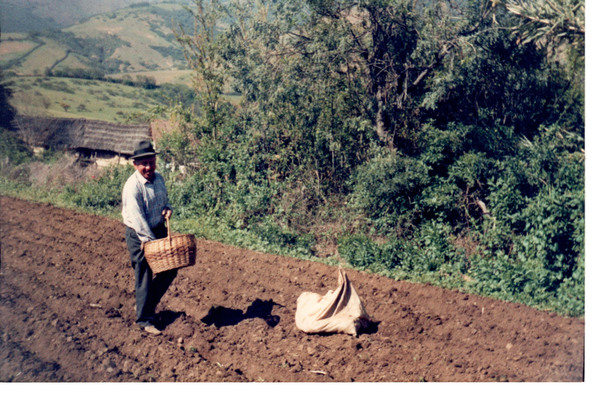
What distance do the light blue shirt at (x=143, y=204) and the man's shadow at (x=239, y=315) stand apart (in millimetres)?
1457

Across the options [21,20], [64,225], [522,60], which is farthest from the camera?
[21,20]

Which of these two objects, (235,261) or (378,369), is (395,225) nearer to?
(235,261)

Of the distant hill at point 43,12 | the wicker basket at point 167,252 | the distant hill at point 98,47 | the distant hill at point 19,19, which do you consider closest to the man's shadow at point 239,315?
the wicker basket at point 167,252

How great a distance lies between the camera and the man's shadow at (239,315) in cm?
562

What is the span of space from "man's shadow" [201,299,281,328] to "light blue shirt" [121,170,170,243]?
146cm

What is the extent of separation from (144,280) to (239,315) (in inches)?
54.5

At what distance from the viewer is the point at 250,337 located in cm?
514

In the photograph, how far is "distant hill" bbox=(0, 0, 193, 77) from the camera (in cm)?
2424

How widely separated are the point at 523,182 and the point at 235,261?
5065 millimetres

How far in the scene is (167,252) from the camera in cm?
469

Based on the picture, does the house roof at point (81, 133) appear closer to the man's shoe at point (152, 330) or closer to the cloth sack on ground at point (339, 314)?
the man's shoe at point (152, 330)

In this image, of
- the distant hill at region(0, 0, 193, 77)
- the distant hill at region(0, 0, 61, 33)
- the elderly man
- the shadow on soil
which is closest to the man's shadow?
the shadow on soil

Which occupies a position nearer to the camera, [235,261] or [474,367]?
[474,367]

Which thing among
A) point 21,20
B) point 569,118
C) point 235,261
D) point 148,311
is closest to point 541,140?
point 569,118
